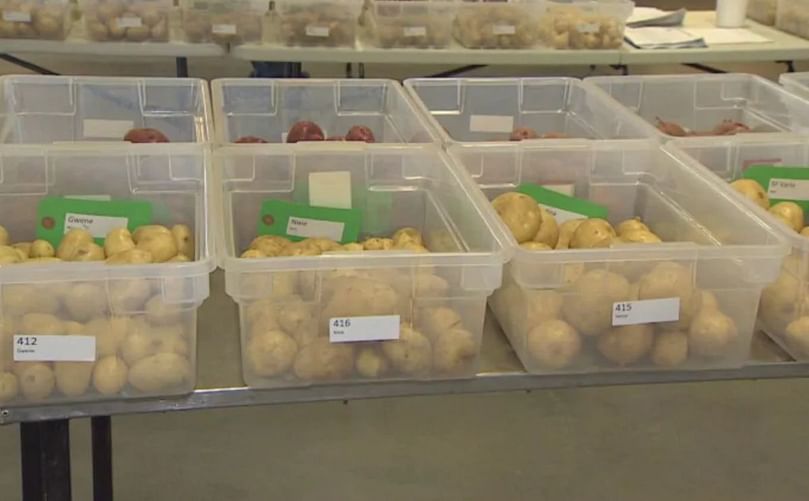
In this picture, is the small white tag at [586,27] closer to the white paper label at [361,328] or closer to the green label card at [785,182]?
the green label card at [785,182]

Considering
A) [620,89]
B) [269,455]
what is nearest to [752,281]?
[620,89]

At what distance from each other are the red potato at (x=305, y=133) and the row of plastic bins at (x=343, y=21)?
1.08m

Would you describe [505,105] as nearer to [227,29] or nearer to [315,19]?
[315,19]

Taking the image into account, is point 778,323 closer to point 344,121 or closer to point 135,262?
point 135,262

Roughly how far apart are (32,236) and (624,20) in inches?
83.2

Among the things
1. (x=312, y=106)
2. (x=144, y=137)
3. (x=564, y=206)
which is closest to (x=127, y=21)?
(x=312, y=106)

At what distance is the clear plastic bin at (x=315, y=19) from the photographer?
283 centimetres

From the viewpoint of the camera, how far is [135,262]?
3.90 ft

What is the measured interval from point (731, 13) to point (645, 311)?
2402mm

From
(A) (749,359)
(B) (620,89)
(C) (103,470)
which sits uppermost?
(B) (620,89)

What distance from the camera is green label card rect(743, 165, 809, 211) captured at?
60.1 inches

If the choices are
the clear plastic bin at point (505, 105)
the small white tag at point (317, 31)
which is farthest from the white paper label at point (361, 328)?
the small white tag at point (317, 31)

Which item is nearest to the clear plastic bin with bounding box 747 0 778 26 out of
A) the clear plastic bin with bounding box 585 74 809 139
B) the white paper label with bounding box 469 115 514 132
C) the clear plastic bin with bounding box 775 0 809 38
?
the clear plastic bin with bounding box 775 0 809 38

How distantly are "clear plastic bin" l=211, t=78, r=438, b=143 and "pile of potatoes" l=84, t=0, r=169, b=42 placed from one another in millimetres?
987
